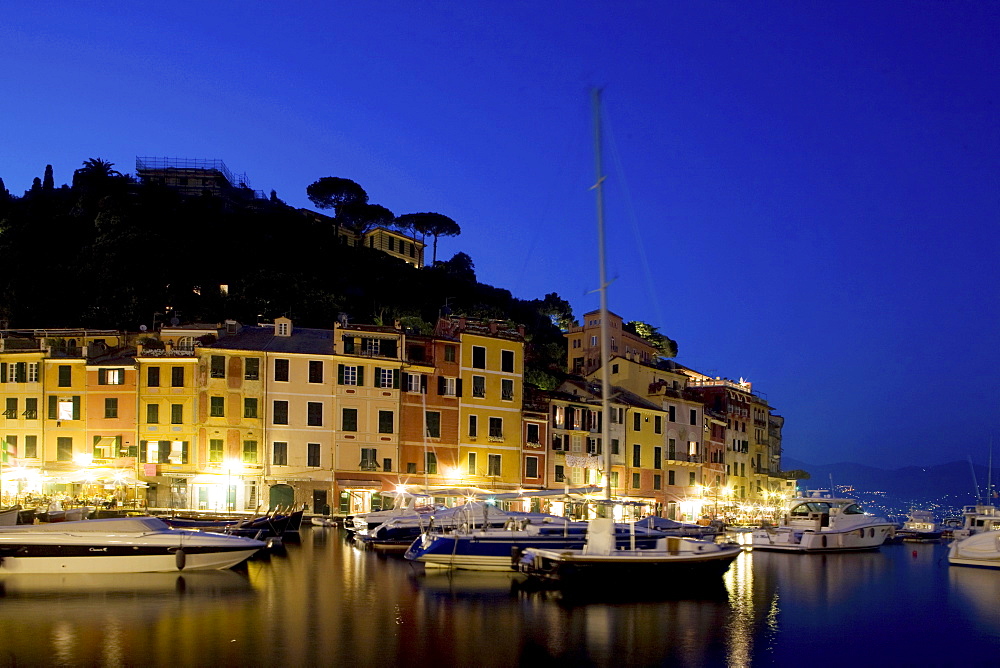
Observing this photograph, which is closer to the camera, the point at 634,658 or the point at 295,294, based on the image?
the point at 634,658

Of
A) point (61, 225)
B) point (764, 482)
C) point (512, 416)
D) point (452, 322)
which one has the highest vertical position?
point (61, 225)

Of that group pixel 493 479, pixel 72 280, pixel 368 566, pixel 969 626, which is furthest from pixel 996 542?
pixel 72 280

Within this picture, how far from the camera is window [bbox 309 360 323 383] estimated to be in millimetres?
58125

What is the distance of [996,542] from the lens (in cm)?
4109

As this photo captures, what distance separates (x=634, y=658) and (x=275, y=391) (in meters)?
40.7

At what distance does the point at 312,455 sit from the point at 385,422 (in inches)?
192

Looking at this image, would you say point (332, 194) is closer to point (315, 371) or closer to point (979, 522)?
point (315, 371)

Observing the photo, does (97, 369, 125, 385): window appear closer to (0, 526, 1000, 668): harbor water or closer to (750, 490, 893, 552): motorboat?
(0, 526, 1000, 668): harbor water

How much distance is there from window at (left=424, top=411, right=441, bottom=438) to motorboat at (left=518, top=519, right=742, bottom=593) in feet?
102

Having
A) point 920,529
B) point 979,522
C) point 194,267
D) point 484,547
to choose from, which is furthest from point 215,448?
point 920,529

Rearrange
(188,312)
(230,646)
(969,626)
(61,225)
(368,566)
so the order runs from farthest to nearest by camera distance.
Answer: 1. (61,225)
2. (188,312)
3. (368,566)
4. (969,626)
5. (230,646)

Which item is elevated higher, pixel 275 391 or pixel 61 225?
pixel 61 225

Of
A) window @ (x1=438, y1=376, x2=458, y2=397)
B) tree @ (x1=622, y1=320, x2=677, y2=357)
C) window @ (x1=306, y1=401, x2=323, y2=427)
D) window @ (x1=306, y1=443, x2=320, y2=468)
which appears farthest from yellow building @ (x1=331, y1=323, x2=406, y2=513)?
tree @ (x1=622, y1=320, x2=677, y2=357)

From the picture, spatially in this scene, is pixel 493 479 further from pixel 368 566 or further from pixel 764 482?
pixel 764 482
